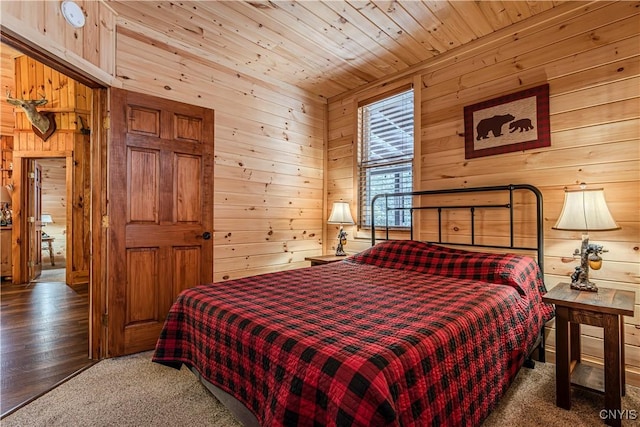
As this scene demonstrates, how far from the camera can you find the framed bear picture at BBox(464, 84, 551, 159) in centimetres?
242

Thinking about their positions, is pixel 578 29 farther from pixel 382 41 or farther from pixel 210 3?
pixel 210 3

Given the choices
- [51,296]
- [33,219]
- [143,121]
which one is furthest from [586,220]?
[33,219]

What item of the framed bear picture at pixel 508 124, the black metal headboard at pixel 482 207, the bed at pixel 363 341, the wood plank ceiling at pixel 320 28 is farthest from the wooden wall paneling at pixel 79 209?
the framed bear picture at pixel 508 124

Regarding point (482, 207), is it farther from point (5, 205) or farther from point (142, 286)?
point (5, 205)

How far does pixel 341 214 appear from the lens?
138 inches

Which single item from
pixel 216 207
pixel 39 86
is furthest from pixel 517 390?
pixel 39 86

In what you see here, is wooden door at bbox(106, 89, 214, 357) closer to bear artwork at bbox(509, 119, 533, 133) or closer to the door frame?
the door frame

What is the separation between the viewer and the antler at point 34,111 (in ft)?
13.8

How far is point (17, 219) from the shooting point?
504 cm

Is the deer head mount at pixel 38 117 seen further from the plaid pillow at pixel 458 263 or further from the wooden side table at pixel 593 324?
the wooden side table at pixel 593 324

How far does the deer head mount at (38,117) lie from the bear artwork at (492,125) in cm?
540

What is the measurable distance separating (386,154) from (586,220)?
1956mm

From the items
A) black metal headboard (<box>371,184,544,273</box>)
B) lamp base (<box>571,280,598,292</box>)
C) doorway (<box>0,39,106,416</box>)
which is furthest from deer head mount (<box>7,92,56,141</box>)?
lamp base (<box>571,280,598,292</box>)

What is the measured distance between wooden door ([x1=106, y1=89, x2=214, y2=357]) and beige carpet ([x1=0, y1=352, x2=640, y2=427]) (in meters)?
0.49
